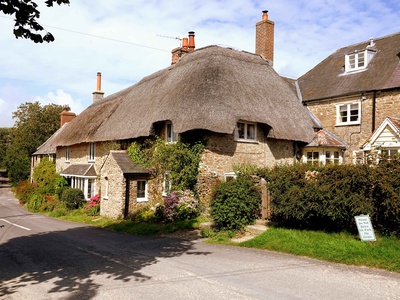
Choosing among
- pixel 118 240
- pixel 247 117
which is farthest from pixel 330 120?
pixel 118 240

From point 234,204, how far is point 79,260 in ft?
16.9

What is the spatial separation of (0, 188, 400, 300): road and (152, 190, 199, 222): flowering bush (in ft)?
14.2

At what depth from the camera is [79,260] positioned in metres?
9.66

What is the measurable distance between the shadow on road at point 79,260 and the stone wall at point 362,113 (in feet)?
39.6

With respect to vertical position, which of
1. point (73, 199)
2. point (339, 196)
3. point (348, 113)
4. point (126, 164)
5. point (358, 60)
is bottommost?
point (73, 199)

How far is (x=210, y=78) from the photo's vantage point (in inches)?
699

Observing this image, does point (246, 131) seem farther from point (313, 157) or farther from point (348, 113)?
point (348, 113)

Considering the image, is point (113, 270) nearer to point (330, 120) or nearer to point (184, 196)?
point (184, 196)

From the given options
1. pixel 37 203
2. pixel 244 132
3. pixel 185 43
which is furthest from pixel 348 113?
Answer: pixel 37 203

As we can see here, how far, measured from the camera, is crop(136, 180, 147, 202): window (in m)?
19.5

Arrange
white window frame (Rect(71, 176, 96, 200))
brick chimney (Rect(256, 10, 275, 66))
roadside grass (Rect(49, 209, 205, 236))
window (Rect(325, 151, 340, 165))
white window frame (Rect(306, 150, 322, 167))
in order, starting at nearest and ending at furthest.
Answer: 1. roadside grass (Rect(49, 209, 205, 236))
2. white window frame (Rect(306, 150, 322, 167))
3. window (Rect(325, 151, 340, 165))
4. brick chimney (Rect(256, 10, 275, 66))
5. white window frame (Rect(71, 176, 96, 200))

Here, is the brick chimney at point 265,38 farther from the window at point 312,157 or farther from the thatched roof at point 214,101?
the window at point 312,157

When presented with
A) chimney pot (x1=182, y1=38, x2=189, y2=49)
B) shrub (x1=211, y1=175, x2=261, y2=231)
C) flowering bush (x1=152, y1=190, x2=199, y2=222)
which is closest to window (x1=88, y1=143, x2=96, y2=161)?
chimney pot (x1=182, y1=38, x2=189, y2=49)

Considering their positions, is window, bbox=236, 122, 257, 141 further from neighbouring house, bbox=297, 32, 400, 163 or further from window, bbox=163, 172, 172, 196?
neighbouring house, bbox=297, 32, 400, 163
